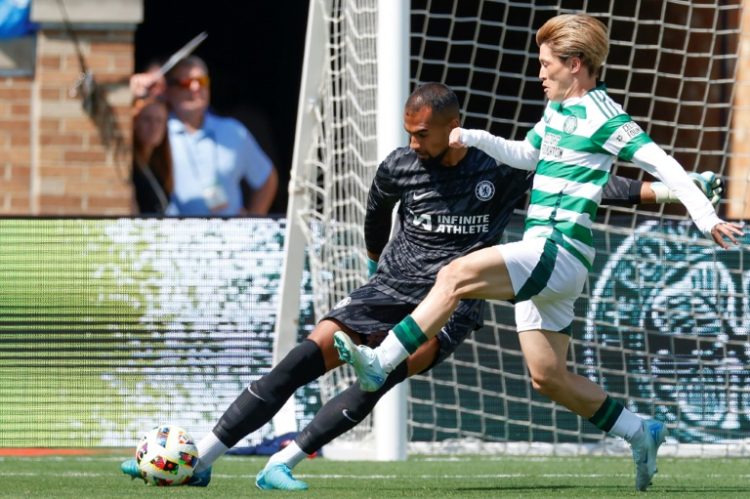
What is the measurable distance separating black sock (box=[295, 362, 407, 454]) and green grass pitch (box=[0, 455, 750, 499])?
0.20 metres

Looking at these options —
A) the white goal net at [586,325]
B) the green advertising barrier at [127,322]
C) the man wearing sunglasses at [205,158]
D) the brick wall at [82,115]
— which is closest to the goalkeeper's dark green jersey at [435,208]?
the white goal net at [586,325]

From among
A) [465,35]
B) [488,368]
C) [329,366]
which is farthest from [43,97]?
[329,366]

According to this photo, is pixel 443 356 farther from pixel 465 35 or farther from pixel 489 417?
pixel 465 35

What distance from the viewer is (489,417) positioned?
8.84 metres

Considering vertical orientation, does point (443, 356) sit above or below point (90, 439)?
above

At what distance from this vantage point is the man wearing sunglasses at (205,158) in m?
11.8

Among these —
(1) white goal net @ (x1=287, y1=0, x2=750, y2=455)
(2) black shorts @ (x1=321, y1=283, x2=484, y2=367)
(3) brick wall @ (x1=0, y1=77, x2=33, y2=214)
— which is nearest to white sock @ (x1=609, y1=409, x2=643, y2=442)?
(2) black shorts @ (x1=321, y1=283, x2=484, y2=367)

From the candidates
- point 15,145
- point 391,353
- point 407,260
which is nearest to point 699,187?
point 407,260

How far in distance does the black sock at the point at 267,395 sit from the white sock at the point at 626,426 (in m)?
1.21

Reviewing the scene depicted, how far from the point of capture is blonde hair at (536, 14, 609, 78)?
19.2 feet

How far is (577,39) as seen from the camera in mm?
5852

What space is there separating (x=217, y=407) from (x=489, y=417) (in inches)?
61.1

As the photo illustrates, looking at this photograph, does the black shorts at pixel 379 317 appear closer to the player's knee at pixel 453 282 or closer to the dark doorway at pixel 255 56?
the player's knee at pixel 453 282

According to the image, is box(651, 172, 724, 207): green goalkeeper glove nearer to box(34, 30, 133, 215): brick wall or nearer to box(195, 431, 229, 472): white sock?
box(195, 431, 229, 472): white sock
